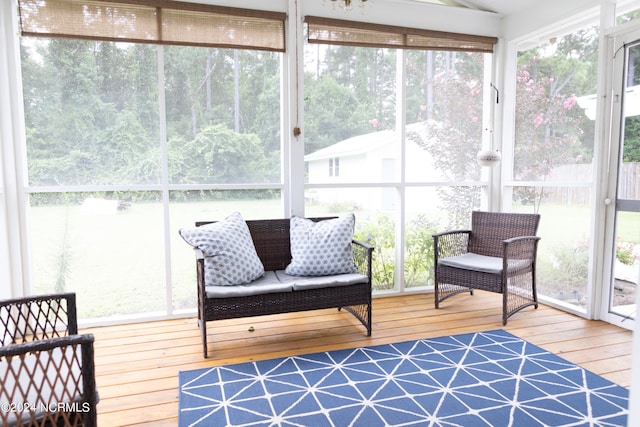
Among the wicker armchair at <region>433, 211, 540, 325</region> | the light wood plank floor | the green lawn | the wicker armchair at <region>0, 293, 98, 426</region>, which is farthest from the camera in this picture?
the wicker armchair at <region>433, 211, 540, 325</region>

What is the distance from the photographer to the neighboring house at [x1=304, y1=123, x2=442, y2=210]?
3.80 metres

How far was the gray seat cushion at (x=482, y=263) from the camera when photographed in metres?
3.33

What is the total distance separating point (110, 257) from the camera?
131 inches

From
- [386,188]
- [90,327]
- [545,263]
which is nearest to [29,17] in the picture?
[90,327]

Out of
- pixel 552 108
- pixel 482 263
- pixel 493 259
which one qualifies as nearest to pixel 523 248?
pixel 493 259

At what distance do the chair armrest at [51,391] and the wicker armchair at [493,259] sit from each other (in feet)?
9.36

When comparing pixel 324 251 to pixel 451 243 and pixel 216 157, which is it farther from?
pixel 451 243

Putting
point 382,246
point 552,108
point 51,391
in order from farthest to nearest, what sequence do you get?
point 382,246, point 552,108, point 51,391

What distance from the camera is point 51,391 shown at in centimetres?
140

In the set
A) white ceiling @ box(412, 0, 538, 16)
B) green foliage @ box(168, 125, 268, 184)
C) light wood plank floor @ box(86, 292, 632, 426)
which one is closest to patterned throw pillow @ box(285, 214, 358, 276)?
light wood plank floor @ box(86, 292, 632, 426)

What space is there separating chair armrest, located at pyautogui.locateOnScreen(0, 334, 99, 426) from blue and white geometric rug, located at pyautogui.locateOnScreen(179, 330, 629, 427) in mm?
711

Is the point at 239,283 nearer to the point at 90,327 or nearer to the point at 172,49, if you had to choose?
the point at 90,327

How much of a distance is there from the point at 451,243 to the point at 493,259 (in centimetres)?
40

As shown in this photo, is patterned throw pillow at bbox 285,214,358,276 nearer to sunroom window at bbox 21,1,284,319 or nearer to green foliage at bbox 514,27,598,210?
sunroom window at bbox 21,1,284,319
